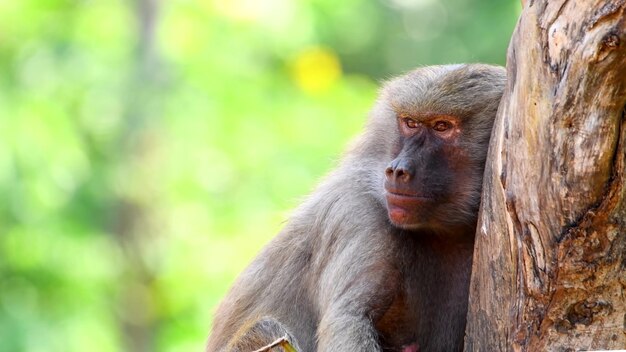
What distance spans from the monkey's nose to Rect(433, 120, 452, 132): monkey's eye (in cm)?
26

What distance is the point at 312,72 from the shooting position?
10.1 m

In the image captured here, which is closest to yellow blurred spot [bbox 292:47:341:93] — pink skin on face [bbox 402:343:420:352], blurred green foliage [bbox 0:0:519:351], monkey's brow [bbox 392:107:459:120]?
blurred green foliage [bbox 0:0:519:351]

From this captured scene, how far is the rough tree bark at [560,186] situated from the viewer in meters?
3.52

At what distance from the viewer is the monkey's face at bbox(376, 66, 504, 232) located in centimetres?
474

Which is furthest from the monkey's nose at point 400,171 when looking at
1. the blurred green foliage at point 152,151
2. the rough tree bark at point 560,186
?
the blurred green foliage at point 152,151

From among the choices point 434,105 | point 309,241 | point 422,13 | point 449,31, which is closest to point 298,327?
point 309,241

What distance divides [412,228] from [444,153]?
39 cm

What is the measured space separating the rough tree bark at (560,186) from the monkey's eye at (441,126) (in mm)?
756

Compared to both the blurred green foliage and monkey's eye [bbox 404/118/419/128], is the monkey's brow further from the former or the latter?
the blurred green foliage

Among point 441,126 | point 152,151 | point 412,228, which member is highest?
point 152,151

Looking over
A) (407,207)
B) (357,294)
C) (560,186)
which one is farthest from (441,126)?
(560,186)

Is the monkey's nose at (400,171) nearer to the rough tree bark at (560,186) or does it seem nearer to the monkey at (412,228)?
the monkey at (412,228)

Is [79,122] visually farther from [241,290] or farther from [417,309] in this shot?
[417,309]

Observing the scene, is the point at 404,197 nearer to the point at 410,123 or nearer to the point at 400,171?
the point at 400,171
